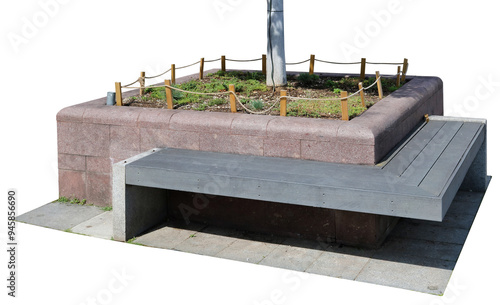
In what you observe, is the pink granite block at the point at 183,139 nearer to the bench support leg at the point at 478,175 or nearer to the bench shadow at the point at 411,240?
the bench shadow at the point at 411,240

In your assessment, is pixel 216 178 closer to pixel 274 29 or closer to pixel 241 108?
pixel 241 108

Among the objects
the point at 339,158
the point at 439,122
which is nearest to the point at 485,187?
the point at 439,122

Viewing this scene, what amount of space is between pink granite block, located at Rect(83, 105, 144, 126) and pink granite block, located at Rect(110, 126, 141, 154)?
0.10 meters

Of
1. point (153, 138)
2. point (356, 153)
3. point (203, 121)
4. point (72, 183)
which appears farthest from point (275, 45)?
point (72, 183)

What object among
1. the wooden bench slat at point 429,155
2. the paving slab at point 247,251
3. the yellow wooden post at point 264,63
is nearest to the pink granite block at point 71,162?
the paving slab at point 247,251

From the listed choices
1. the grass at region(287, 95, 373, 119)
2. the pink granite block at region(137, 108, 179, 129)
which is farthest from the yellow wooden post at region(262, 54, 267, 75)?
the pink granite block at region(137, 108, 179, 129)

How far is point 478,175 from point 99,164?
276 inches

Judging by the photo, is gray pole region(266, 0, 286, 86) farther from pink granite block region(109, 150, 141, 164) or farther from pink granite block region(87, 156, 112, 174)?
pink granite block region(87, 156, 112, 174)

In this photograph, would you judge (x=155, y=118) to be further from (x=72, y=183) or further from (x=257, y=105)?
(x=72, y=183)

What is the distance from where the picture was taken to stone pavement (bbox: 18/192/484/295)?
11328mm

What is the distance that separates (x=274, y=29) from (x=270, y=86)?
3.72 feet

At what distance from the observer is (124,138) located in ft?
44.6

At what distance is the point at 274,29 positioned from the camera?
15461 mm

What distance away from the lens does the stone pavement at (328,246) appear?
11.3 meters
